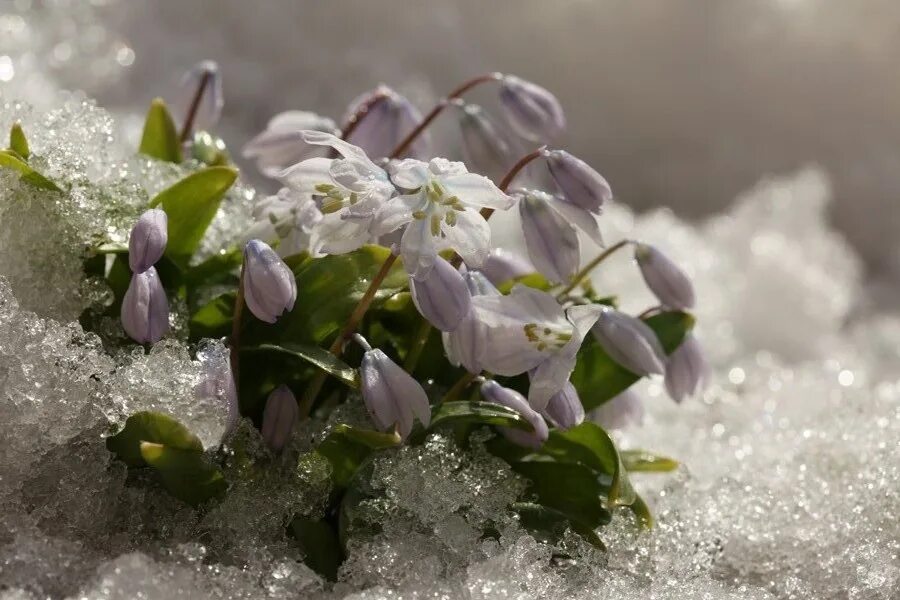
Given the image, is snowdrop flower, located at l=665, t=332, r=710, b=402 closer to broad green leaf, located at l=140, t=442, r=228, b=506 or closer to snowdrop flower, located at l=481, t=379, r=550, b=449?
snowdrop flower, located at l=481, t=379, r=550, b=449

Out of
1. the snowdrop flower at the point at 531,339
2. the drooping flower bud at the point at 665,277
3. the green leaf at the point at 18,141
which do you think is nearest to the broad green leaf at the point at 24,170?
the green leaf at the point at 18,141

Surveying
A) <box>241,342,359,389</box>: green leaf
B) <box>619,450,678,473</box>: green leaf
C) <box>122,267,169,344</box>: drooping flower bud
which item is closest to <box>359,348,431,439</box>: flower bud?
<box>241,342,359,389</box>: green leaf

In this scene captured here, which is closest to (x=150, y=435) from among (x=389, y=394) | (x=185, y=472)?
(x=185, y=472)

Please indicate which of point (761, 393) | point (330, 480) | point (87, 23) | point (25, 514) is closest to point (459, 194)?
point (330, 480)

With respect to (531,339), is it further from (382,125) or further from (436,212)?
(382,125)

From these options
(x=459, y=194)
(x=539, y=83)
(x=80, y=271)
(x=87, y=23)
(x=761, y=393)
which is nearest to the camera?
(x=459, y=194)

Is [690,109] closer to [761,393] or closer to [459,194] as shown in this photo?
[761,393]
